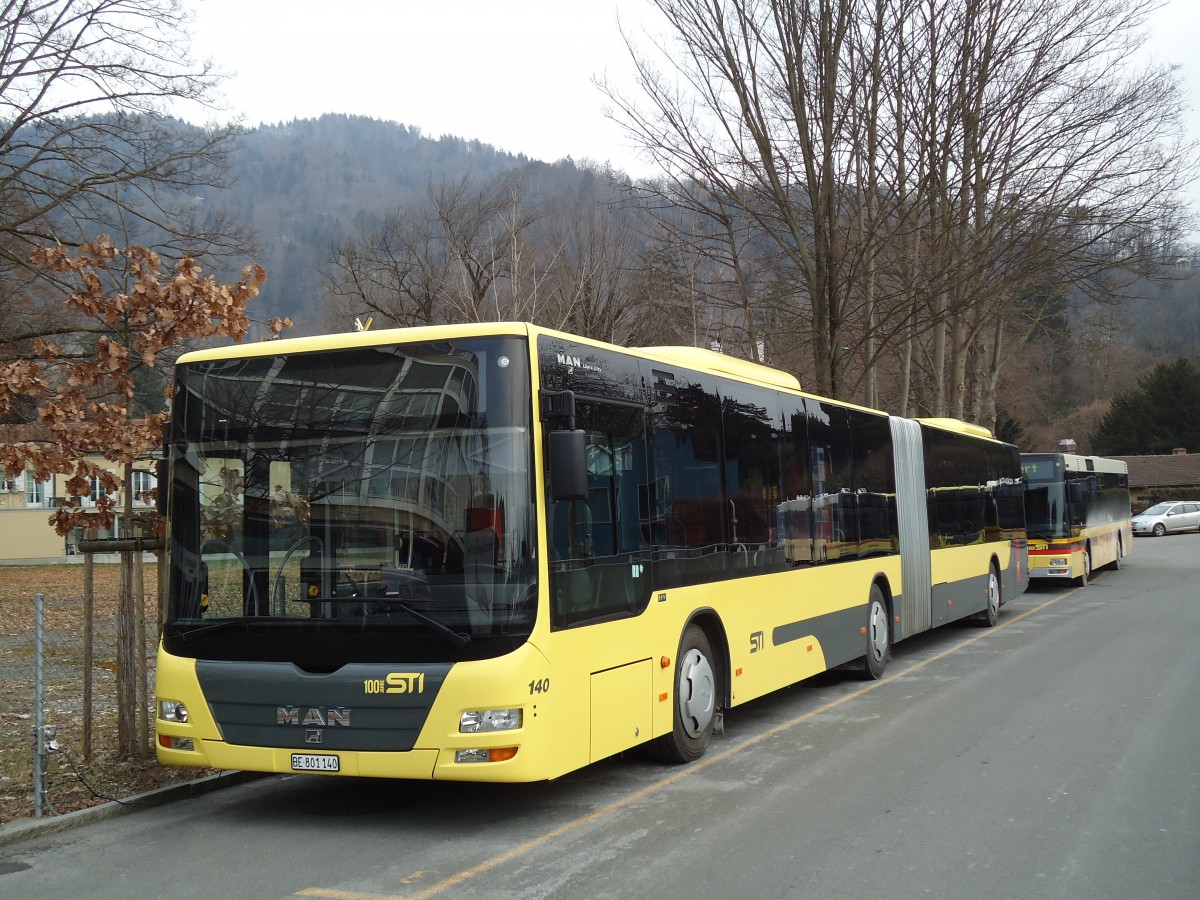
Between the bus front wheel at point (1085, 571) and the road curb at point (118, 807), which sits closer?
the road curb at point (118, 807)

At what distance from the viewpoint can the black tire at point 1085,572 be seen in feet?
90.3

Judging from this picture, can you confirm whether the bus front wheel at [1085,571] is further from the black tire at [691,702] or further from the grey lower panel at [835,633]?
the black tire at [691,702]

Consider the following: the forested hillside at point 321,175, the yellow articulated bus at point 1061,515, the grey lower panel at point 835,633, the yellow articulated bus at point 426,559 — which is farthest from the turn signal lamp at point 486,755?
the forested hillside at point 321,175

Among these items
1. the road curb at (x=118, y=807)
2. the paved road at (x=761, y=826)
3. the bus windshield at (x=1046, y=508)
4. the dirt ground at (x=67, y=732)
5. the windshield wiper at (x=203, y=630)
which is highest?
the bus windshield at (x=1046, y=508)

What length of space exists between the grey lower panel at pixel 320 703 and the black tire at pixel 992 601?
1411 centimetres

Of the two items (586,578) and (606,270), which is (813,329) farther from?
(606,270)

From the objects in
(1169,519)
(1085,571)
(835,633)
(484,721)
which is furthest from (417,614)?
(1169,519)

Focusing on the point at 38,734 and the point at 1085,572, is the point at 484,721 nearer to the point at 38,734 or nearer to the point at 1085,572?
the point at 38,734

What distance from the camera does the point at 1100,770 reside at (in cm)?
799

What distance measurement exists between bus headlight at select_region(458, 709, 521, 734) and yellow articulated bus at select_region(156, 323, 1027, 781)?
0.04 ft

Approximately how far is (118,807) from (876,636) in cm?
865

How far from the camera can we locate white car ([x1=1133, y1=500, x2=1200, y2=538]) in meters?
56.8

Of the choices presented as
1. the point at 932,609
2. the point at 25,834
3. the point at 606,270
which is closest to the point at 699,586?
the point at 25,834

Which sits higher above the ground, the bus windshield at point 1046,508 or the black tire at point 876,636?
the bus windshield at point 1046,508
